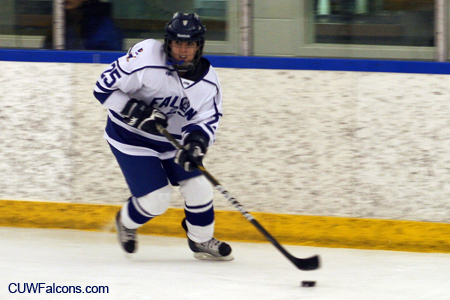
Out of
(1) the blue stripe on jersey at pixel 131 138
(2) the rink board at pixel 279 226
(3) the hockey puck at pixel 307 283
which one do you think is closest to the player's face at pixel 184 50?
(1) the blue stripe on jersey at pixel 131 138

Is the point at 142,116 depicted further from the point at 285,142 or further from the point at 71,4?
the point at 71,4

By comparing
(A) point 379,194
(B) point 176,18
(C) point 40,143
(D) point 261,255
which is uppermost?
(B) point 176,18

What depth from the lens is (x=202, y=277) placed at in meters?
2.72

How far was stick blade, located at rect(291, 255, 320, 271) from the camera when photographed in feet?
8.52

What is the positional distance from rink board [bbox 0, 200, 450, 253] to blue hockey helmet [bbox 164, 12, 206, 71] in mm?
1063

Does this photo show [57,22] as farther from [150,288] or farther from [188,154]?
[150,288]

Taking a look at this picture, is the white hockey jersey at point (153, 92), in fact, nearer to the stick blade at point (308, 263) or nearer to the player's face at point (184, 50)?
the player's face at point (184, 50)

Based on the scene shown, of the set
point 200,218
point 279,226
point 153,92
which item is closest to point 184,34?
point 153,92

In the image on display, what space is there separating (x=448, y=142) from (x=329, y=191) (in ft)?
2.01

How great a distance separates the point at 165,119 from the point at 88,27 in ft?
A: 4.17

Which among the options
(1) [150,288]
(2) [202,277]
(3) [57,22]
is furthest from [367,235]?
(3) [57,22]

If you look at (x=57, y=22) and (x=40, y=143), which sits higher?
(x=57, y=22)

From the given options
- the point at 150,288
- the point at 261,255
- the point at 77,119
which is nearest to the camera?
the point at 150,288

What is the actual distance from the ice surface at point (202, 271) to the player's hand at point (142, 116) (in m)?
0.60
